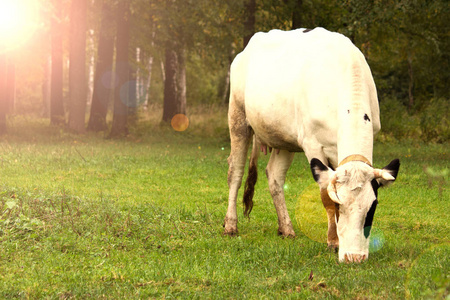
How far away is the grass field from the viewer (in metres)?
4.71

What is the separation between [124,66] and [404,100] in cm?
A: 1824

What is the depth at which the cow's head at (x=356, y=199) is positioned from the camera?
16.5 feet

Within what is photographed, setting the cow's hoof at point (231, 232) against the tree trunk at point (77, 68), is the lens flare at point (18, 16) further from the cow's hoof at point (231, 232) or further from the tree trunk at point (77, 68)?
the cow's hoof at point (231, 232)

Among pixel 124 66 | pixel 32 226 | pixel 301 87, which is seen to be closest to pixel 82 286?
pixel 32 226

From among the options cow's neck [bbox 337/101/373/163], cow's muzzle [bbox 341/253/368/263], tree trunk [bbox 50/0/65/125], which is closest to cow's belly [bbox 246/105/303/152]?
cow's neck [bbox 337/101/373/163]

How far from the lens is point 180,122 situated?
25.6m

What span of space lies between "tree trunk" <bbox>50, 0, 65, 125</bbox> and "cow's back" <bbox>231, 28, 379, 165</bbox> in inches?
793

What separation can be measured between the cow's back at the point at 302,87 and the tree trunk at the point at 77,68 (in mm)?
14910

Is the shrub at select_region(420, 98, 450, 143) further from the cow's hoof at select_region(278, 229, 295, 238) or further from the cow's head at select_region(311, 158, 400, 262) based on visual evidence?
the cow's head at select_region(311, 158, 400, 262)

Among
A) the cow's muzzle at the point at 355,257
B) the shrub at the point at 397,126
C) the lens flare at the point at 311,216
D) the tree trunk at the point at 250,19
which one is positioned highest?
the tree trunk at the point at 250,19

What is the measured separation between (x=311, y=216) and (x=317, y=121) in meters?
2.96

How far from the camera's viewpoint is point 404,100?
3177cm

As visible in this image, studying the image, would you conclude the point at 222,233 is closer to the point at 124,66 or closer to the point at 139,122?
the point at 124,66

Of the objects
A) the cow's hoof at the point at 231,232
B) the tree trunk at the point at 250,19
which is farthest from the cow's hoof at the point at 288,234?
the tree trunk at the point at 250,19
